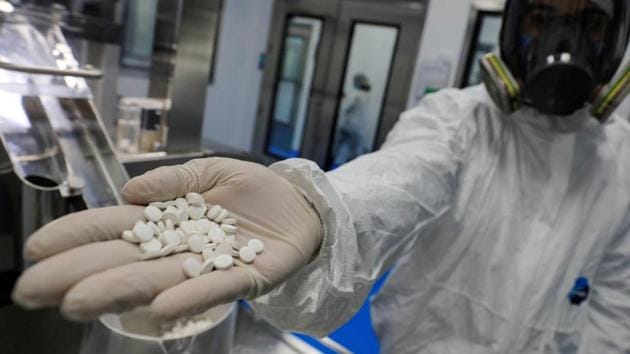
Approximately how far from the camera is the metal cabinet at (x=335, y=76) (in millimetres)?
2830

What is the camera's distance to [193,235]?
1.57 feet

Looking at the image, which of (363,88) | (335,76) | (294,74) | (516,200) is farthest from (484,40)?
(294,74)

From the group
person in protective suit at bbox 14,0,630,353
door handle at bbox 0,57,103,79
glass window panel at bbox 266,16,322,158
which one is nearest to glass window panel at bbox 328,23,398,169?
glass window panel at bbox 266,16,322,158

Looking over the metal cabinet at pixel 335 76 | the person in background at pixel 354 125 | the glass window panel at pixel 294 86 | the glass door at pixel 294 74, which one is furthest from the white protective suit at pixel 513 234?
the glass window panel at pixel 294 86

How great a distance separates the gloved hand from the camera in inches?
13.8

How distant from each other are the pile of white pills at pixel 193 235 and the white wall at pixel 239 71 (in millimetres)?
3075

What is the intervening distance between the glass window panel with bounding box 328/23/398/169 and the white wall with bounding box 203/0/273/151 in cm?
86

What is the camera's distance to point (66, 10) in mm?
1144

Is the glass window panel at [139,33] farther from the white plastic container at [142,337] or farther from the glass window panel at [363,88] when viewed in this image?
the glass window panel at [363,88]

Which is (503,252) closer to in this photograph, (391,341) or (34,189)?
(391,341)

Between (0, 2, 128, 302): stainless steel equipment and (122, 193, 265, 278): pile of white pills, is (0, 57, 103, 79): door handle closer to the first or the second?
(0, 2, 128, 302): stainless steel equipment

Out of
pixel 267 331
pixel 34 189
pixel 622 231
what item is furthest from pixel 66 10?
pixel 622 231

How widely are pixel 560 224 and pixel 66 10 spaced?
1.27 m

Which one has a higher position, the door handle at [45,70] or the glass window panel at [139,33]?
the glass window panel at [139,33]
